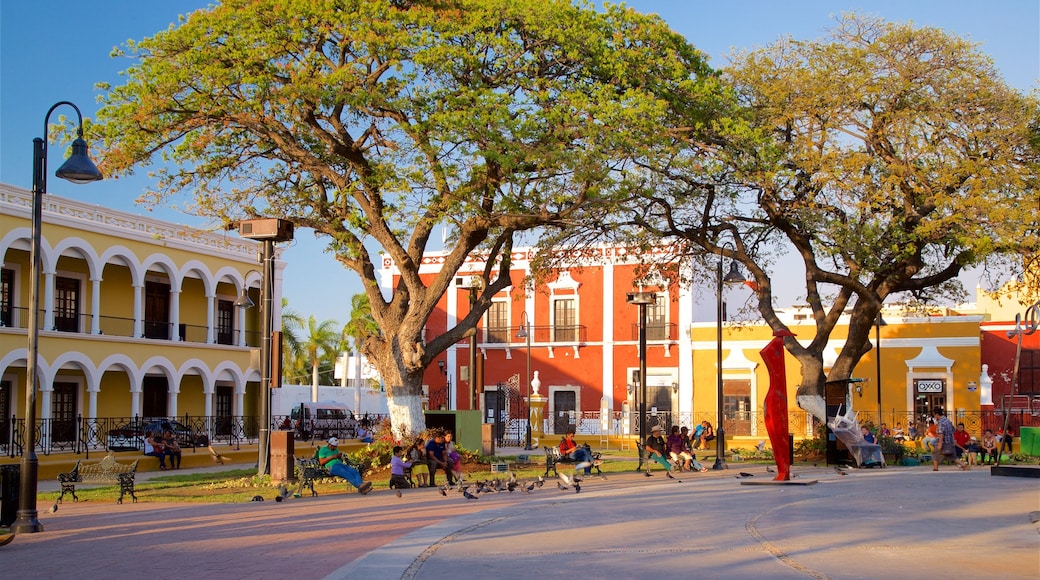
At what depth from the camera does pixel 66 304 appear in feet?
125

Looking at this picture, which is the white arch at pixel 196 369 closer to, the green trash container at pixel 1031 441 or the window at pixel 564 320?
the window at pixel 564 320

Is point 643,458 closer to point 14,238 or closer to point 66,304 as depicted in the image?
point 14,238

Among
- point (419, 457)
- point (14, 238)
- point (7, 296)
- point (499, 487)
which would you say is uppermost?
point (14, 238)

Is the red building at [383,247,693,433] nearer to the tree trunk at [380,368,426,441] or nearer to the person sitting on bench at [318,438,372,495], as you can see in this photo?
the tree trunk at [380,368,426,441]

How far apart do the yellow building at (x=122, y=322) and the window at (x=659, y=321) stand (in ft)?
53.8

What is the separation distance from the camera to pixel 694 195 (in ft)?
84.4

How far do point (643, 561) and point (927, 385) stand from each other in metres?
35.0

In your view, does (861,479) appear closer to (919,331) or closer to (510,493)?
(510,493)

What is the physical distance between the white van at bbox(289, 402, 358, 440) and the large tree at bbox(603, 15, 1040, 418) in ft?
58.9

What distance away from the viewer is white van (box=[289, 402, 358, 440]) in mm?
41844

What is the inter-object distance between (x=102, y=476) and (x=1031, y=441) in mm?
24036

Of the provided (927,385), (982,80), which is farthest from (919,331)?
(982,80)

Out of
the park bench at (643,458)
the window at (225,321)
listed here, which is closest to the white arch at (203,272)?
the window at (225,321)

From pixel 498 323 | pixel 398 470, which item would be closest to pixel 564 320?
pixel 498 323
